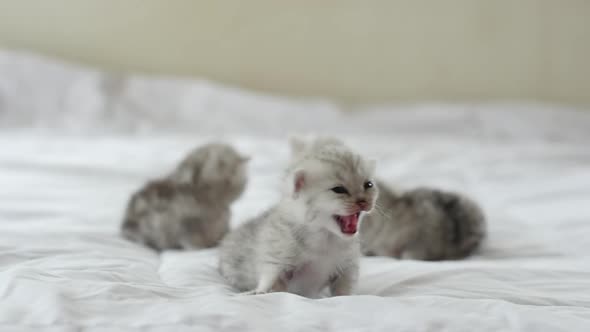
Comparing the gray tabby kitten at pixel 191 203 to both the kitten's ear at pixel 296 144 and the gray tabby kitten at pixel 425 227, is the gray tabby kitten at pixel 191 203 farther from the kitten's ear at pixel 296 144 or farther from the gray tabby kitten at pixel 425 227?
the gray tabby kitten at pixel 425 227

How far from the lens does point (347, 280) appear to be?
122 cm

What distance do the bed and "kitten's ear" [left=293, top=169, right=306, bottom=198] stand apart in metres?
0.22

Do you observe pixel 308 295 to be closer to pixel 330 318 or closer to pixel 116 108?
pixel 330 318

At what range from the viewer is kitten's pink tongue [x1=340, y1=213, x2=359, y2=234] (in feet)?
3.82

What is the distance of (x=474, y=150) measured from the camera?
2.95 m

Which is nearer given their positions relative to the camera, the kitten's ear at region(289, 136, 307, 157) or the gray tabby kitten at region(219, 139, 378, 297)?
the gray tabby kitten at region(219, 139, 378, 297)

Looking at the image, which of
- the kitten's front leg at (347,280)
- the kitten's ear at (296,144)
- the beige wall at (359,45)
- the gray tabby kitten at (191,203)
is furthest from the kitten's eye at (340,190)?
the beige wall at (359,45)

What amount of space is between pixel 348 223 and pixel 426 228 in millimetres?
526

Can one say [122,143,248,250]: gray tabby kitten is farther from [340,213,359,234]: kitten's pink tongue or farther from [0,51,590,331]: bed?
[340,213,359,234]: kitten's pink tongue

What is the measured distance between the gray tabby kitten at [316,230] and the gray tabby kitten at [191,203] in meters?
0.42

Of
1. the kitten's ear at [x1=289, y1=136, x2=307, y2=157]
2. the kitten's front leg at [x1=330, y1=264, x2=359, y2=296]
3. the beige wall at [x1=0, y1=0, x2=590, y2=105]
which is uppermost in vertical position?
the beige wall at [x1=0, y1=0, x2=590, y2=105]

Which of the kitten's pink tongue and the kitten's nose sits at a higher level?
the kitten's nose

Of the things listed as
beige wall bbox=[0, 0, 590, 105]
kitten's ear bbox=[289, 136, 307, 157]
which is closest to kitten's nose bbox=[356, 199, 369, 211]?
kitten's ear bbox=[289, 136, 307, 157]

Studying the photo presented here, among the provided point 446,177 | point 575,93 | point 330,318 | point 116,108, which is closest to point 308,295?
point 330,318
